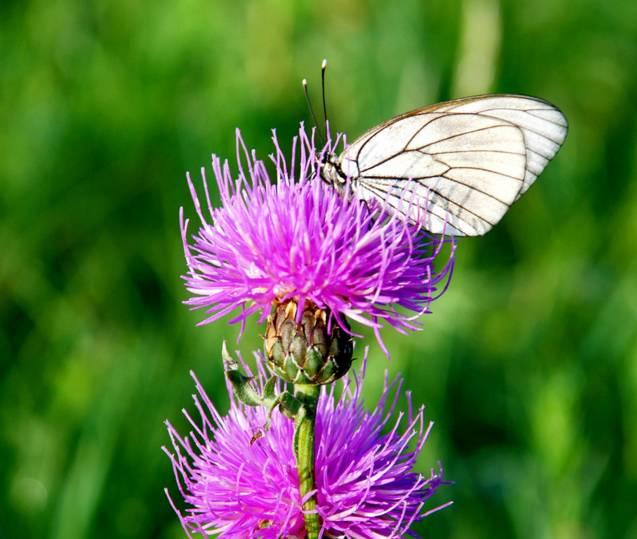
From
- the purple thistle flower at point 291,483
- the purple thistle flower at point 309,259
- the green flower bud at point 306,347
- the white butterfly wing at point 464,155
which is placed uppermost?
the white butterfly wing at point 464,155

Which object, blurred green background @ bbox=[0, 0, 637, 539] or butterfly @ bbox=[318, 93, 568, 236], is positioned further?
blurred green background @ bbox=[0, 0, 637, 539]

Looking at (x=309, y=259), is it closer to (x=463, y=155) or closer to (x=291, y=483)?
(x=291, y=483)

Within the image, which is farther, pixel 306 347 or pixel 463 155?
pixel 463 155

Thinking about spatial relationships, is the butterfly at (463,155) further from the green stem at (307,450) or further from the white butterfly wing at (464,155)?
the green stem at (307,450)

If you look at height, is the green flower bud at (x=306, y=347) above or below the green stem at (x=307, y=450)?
above

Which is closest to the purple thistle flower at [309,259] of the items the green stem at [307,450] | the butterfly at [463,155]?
the green stem at [307,450]

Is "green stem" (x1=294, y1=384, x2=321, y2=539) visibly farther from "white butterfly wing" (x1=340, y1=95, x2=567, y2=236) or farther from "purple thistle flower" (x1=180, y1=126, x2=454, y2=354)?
"white butterfly wing" (x1=340, y1=95, x2=567, y2=236)

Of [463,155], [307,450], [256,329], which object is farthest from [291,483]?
[256,329]

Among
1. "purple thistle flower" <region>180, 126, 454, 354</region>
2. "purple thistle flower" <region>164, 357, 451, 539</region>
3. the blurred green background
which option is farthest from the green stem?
the blurred green background
